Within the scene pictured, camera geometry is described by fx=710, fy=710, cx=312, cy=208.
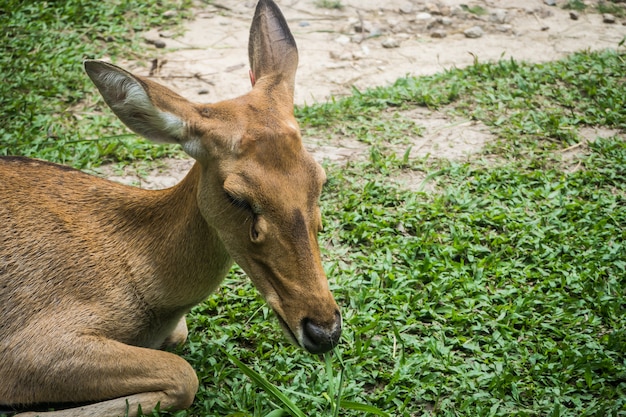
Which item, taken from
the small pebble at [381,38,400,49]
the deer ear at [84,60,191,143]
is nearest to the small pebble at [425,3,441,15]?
the small pebble at [381,38,400,49]

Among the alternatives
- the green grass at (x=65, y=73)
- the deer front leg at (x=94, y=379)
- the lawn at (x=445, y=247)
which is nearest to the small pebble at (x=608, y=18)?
the lawn at (x=445, y=247)

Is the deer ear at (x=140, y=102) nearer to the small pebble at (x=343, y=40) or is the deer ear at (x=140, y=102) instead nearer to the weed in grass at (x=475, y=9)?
the small pebble at (x=343, y=40)

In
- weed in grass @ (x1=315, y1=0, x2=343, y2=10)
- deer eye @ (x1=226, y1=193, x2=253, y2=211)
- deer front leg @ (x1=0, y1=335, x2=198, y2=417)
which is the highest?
deer eye @ (x1=226, y1=193, x2=253, y2=211)

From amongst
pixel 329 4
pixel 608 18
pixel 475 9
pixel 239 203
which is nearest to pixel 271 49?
pixel 239 203

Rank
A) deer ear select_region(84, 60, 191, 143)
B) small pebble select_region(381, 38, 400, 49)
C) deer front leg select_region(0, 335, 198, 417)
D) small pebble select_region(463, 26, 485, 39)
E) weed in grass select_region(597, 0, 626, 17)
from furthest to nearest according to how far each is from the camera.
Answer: weed in grass select_region(597, 0, 626, 17) → small pebble select_region(463, 26, 485, 39) → small pebble select_region(381, 38, 400, 49) → deer front leg select_region(0, 335, 198, 417) → deer ear select_region(84, 60, 191, 143)

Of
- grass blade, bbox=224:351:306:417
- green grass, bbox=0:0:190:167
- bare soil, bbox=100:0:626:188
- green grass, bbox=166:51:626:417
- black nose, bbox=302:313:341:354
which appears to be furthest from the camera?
bare soil, bbox=100:0:626:188

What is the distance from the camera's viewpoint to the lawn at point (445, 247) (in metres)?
4.15

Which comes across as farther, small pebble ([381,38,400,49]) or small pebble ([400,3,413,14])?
small pebble ([400,3,413,14])

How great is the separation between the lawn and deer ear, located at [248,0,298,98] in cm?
156

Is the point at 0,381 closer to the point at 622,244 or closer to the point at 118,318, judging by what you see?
the point at 118,318

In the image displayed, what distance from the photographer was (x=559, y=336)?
452 centimetres

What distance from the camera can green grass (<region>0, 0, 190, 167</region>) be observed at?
6223 mm

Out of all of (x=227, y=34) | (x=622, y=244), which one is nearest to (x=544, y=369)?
(x=622, y=244)

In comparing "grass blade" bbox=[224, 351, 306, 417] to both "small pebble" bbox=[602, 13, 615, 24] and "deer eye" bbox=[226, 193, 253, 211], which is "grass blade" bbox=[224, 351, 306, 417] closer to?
"deer eye" bbox=[226, 193, 253, 211]
